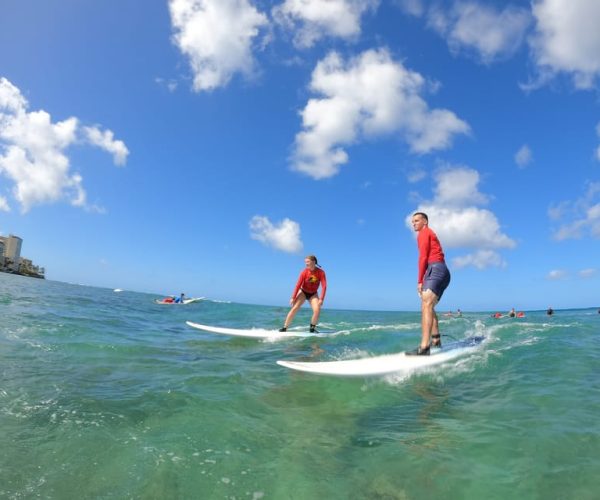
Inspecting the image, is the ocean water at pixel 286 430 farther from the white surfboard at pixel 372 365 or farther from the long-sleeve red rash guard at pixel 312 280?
the long-sleeve red rash guard at pixel 312 280

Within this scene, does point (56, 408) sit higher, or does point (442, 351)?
point (442, 351)

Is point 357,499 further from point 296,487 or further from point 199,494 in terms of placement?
point 199,494

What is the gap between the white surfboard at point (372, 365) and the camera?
19.5 ft

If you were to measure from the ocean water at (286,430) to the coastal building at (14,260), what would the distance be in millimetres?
148793

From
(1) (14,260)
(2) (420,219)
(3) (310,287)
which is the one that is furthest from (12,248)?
(2) (420,219)

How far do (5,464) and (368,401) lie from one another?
3.90 metres

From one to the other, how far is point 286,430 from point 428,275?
4.38m

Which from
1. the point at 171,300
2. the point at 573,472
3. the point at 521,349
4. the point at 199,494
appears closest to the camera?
the point at 199,494

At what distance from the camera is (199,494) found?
2.72 meters

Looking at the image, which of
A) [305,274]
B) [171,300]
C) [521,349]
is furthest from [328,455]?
[171,300]

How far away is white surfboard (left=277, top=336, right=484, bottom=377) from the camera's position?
5941 millimetres

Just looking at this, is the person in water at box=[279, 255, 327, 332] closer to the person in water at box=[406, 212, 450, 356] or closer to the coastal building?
the person in water at box=[406, 212, 450, 356]

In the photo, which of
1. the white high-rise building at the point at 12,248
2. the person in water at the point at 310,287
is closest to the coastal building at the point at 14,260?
the white high-rise building at the point at 12,248

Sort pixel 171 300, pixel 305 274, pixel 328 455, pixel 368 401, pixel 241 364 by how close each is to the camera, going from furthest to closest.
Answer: pixel 171 300
pixel 305 274
pixel 241 364
pixel 368 401
pixel 328 455
